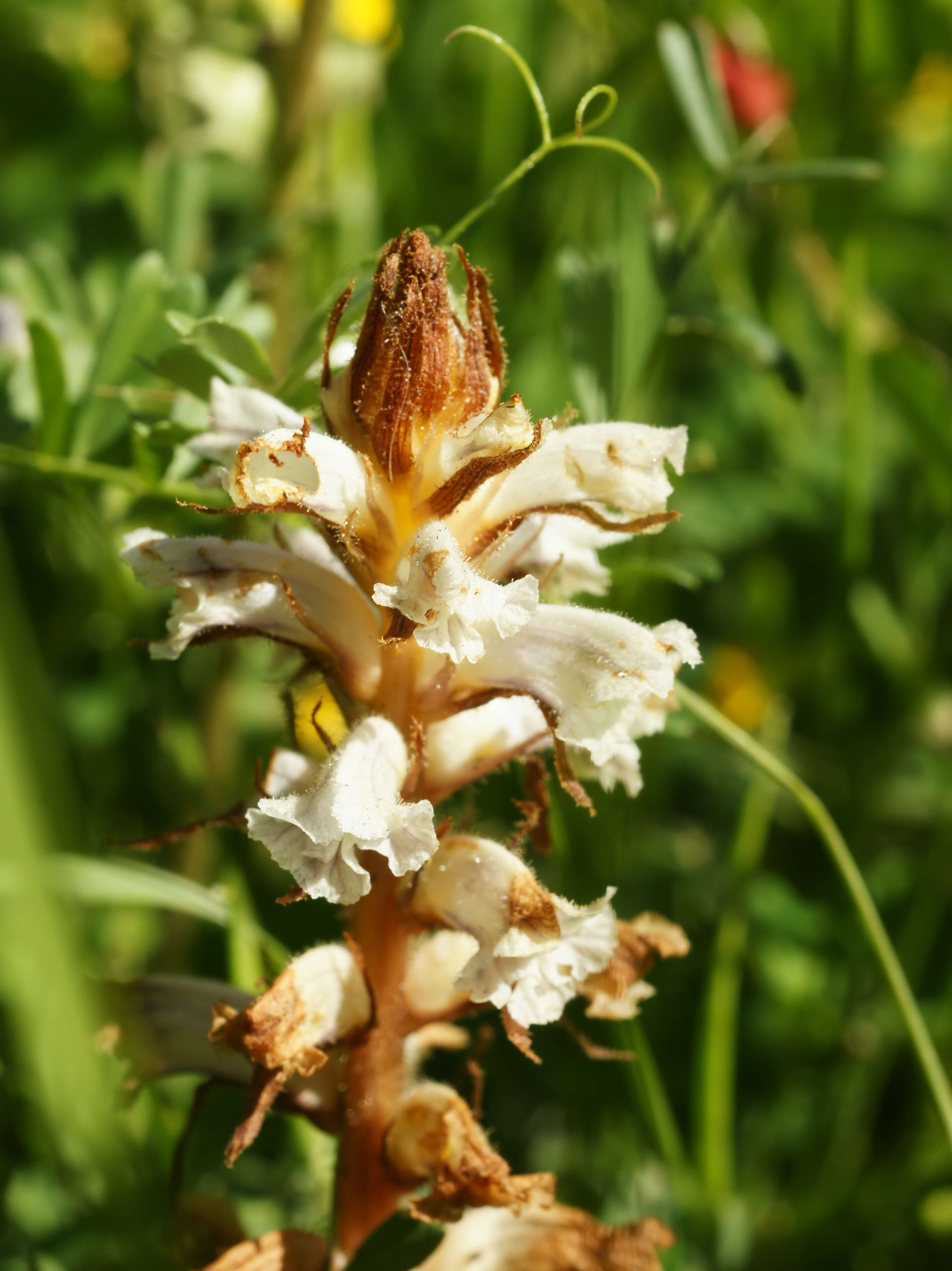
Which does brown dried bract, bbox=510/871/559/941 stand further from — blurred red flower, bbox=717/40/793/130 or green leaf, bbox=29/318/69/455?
blurred red flower, bbox=717/40/793/130

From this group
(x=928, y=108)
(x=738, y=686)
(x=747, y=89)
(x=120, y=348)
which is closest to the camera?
(x=120, y=348)

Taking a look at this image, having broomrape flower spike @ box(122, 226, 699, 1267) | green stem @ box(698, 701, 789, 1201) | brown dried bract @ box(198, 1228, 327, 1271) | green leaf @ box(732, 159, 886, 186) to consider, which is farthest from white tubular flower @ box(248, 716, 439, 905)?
green leaf @ box(732, 159, 886, 186)

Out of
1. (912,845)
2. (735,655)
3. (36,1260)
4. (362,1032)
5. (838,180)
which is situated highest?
(838,180)

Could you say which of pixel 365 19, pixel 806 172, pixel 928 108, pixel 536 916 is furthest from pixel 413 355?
pixel 928 108

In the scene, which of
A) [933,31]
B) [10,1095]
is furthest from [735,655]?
[10,1095]

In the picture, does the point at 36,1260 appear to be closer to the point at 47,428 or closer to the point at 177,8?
the point at 47,428

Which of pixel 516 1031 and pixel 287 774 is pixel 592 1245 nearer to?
pixel 516 1031
